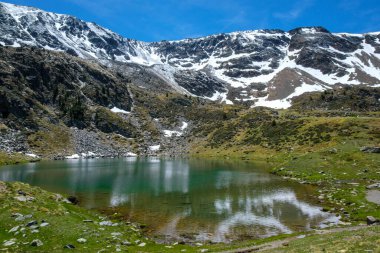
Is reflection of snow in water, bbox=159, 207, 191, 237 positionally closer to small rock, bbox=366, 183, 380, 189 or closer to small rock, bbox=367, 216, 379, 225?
small rock, bbox=367, 216, 379, 225

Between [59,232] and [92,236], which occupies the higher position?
[59,232]

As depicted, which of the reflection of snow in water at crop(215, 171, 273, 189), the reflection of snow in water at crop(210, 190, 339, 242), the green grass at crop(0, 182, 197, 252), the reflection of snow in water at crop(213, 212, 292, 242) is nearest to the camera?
the green grass at crop(0, 182, 197, 252)

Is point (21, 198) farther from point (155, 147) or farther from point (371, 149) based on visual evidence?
point (155, 147)

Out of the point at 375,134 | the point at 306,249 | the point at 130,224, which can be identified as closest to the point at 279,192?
the point at 130,224

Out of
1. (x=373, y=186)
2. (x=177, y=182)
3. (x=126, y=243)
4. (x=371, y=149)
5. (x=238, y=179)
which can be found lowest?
(x=126, y=243)

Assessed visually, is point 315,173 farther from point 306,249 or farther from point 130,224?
point 306,249

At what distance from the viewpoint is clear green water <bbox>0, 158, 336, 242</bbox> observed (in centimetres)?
3825

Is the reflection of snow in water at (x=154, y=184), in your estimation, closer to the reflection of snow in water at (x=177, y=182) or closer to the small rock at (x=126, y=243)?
the reflection of snow in water at (x=177, y=182)

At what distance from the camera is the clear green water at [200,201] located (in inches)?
1506

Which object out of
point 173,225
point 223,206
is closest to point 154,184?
point 223,206

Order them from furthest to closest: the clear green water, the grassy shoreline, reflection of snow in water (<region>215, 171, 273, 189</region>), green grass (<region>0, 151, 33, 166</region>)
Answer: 1. green grass (<region>0, 151, 33, 166</region>)
2. reflection of snow in water (<region>215, 171, 273, 189</region>)
3. the clear green water
4. the grassy shoreline

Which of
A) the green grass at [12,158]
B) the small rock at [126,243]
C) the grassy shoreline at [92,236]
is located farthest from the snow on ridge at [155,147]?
the small rock at [126,243]

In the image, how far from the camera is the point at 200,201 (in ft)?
174

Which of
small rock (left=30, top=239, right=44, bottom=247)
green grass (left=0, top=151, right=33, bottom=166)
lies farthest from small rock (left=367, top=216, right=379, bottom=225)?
green grass (left=0, top=151, right=33, bottom=166)
